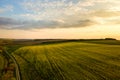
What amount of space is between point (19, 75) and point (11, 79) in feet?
7.18

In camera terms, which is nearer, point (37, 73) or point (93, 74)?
point (93, 74)

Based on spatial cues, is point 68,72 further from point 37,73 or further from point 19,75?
point 19,75

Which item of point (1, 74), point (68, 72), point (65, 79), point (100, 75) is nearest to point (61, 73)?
point (68, 72)

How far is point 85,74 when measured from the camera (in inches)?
1051

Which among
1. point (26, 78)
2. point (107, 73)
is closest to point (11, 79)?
point (26, 78)

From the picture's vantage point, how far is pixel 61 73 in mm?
28312

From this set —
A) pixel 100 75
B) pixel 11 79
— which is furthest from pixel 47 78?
pixel 100 75

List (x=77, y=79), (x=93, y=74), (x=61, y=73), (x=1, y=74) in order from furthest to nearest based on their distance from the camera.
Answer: (x=1, y=74)
(x=61, y=73)
(x=93, y=74)
(x=77, y=79)

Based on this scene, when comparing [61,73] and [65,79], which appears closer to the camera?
[65,79]

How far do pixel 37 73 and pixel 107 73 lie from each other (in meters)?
10.4

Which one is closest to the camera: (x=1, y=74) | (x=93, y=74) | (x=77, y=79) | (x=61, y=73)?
(x=77, y=79)

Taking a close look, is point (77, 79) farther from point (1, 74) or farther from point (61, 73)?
point (1, 74)

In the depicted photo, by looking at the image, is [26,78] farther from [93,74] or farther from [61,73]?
[93,74]

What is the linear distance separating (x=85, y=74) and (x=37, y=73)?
761 cm
